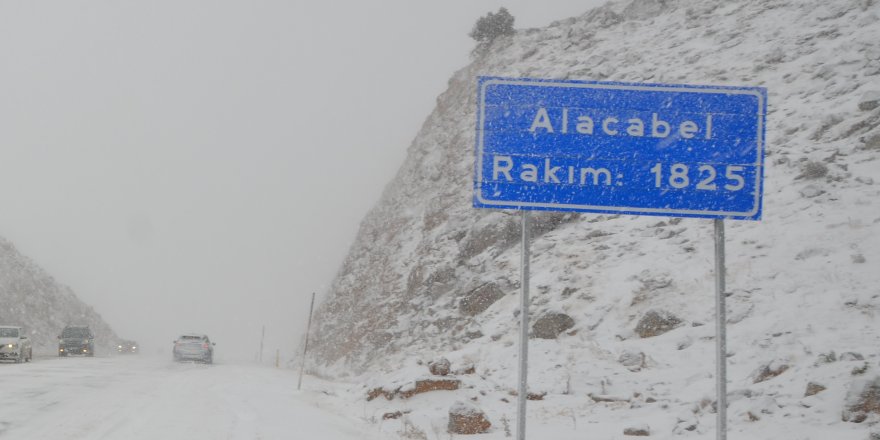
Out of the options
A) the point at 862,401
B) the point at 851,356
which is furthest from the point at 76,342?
the point at 862,401

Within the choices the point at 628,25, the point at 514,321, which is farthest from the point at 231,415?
the point at 628,25

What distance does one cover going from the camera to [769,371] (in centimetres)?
999

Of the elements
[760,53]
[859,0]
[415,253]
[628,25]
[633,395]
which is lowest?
[633,395]

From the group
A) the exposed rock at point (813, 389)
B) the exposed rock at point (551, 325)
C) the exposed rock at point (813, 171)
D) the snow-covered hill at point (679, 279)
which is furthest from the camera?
the exposed rock at point (813, 171)

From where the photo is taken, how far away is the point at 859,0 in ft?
79.2

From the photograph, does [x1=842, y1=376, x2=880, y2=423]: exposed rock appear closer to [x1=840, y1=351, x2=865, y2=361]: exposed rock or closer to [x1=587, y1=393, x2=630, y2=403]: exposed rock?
[x1=840, y1=351, x2=865, y2=361]: exposed rock

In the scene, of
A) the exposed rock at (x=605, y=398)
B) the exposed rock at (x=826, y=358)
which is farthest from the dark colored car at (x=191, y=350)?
→ the exposed rock at (x=826, y=358)

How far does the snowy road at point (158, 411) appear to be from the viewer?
9727 millimetres

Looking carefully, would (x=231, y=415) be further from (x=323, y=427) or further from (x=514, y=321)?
(x=514, y=321)

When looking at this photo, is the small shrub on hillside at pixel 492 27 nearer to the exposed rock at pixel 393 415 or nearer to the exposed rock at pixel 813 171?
the exposed rock at pixel 813 171

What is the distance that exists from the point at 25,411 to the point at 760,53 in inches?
961

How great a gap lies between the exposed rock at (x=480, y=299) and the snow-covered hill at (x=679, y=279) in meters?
0.06

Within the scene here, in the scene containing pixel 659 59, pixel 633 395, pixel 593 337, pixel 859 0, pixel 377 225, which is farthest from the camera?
pixel 377 225

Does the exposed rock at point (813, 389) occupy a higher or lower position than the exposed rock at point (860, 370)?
lower
